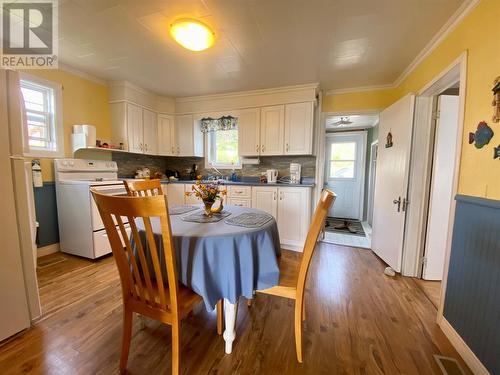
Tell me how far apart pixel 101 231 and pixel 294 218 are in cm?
252

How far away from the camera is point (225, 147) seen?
4.01 metres

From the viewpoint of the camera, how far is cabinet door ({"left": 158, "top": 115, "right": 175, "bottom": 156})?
12.3ft

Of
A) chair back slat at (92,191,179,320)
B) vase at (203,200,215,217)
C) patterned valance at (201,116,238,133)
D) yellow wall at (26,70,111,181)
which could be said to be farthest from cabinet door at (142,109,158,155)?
chair back slat at (92,191,179,320)

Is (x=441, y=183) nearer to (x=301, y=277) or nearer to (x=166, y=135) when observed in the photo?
(x=301, y=277)

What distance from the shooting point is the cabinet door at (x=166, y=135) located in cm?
376

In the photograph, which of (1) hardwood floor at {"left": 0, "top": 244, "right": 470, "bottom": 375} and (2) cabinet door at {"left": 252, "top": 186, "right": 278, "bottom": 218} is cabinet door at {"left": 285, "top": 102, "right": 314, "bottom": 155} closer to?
(2) cabinet door at {"left": 252, "top": 186, "right": 278, "bottom": 218}

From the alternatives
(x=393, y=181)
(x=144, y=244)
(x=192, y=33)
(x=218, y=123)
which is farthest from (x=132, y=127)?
(x=393, y=181)

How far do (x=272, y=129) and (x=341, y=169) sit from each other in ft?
9.36

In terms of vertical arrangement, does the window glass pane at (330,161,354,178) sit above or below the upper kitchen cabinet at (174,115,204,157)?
below

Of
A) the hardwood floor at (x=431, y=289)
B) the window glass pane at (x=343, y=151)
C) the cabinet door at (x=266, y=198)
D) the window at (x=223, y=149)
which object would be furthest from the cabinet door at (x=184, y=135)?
the hardwood floor at (x=431, y=289)

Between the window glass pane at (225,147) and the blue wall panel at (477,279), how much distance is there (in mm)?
3112

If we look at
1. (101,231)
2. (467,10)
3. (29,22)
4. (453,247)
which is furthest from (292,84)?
(101,231)

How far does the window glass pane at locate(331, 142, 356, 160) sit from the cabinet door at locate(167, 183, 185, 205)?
3.83 meters

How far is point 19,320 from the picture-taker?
57.5 inches
